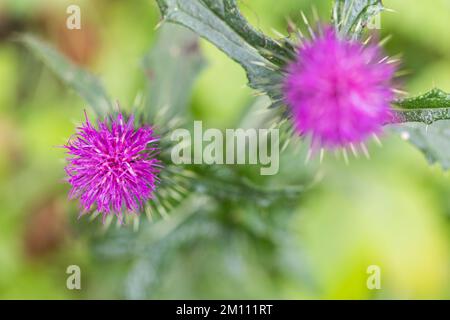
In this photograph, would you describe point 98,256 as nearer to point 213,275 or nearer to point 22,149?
point 213,275

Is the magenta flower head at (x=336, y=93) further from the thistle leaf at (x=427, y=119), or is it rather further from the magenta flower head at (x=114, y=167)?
the magenta flower head at (x=114, y=167)

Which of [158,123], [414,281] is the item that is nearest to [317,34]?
[158,123]

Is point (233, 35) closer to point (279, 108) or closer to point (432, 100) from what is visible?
point (279, 108)

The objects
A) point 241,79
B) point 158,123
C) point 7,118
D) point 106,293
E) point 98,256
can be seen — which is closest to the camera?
point 158,123

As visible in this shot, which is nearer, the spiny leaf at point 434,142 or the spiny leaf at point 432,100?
the spiny leaf at point 432,100

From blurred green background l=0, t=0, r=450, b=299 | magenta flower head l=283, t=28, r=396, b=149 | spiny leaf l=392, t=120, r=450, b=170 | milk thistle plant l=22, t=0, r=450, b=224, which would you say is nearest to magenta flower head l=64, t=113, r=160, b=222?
milk thistle plant l=22, t=0, r=450, b=224

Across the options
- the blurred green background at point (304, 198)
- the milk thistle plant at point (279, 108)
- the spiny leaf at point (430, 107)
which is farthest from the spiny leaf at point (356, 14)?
the blurred green background at point (304, 198)

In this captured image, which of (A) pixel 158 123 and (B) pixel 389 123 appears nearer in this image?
(B) pixel 389 123
